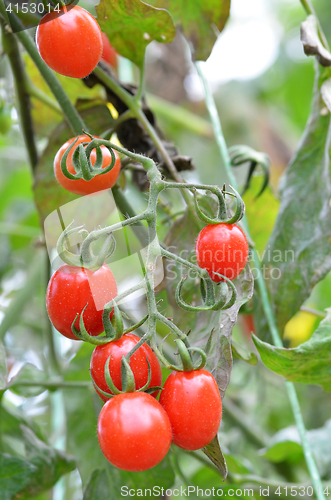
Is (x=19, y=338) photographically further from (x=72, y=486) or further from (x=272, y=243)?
(x=272, y=243)

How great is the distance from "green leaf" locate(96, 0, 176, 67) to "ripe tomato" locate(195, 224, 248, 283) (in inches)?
9.8

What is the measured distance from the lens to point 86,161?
0.36 metres

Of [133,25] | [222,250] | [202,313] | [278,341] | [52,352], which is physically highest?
[133,25]

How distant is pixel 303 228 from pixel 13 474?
19.3 inches

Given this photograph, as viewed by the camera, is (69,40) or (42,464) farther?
(42,464)

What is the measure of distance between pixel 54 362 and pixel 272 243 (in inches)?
18.0

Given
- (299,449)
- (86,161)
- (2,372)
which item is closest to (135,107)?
(86,161)

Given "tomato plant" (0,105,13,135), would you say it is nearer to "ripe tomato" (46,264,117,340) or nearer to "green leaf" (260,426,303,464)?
"ripe tomato" (46,264,117,340)

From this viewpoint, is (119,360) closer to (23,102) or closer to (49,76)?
(49,76)

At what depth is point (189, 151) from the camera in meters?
1.65

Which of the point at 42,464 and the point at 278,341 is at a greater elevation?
the point at 278,341

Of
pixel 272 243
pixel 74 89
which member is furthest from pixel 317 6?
pixel 272 243

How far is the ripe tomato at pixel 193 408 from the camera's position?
34cm

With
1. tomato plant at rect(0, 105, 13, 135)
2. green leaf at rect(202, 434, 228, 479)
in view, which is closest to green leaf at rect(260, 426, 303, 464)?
green leaf at rect(202, 434, 228, 479)
